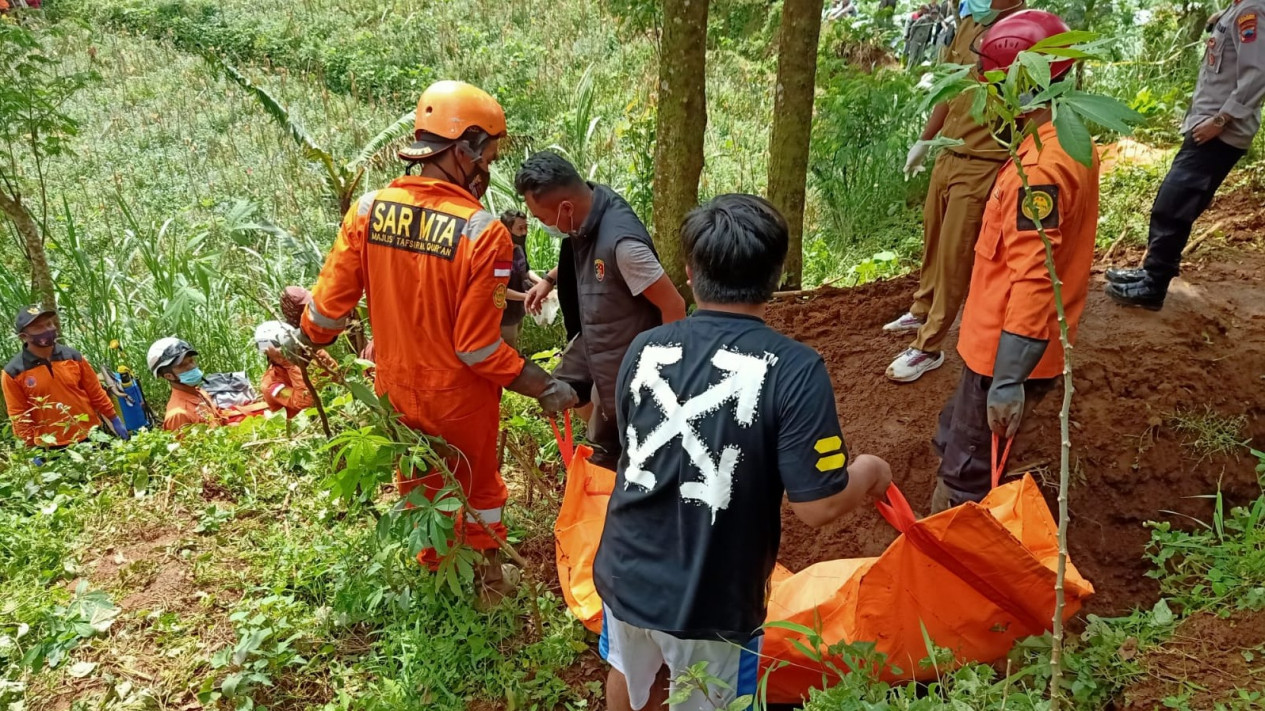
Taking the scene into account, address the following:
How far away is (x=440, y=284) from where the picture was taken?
8.18 feet

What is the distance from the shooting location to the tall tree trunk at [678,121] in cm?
389

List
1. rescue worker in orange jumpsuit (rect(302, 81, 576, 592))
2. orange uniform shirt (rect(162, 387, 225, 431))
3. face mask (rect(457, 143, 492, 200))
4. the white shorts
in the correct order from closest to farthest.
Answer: the white shorts → rescue worker in orange jumpsuit (rect(302, 81, 576, 592)) → face mask (rect(457, 143, 492, 200)) → orange uniform shirt (rect(162, 387, 225, 431))

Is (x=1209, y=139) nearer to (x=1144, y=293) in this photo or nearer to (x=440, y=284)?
(x=1144, y=293)

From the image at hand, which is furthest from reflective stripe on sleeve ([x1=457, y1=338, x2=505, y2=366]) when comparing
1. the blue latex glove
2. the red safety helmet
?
the blue latex glove

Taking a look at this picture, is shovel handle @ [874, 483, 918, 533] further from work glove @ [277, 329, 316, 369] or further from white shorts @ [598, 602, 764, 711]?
work glove @ [277, 329, 316, 369]

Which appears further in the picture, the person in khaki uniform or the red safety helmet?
the person in khaki uniform

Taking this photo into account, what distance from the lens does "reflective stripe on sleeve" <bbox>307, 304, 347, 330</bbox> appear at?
2662 mm

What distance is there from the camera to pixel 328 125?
9.34 metres

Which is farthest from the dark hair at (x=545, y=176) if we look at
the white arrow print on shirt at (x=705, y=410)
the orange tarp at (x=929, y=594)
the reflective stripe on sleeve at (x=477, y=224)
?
the orange tarp at (x=929, y=594)

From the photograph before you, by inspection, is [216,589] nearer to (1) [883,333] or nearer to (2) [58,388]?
(2) [58,388]

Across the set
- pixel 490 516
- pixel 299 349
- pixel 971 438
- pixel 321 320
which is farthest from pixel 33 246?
pixel 971 438

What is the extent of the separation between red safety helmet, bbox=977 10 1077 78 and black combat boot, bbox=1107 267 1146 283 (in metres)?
1.85

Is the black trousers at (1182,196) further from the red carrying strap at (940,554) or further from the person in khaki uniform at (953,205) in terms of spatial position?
the red carrying strap at (940,554)

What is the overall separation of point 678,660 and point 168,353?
14.1 ft
